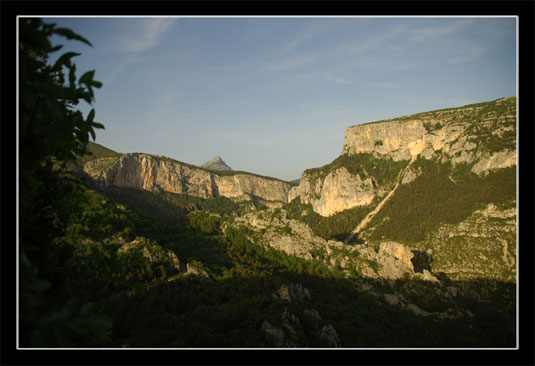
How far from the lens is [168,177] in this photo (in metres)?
168

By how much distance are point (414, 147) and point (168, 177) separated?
126003 millimetres

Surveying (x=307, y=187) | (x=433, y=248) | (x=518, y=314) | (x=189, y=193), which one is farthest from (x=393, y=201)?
(x=189, y=193)

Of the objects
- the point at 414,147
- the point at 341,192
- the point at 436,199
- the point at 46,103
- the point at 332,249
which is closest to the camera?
the point at 46,103

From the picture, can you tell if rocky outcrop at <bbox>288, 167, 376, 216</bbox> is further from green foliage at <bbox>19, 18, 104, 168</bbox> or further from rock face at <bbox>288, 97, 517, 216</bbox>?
green foliage at <bbox>19, 18, 104, 168</bbox>

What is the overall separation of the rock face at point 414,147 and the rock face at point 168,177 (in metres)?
54.8

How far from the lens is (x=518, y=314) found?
2812 mm

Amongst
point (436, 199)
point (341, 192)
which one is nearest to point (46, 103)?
point (436, 199)

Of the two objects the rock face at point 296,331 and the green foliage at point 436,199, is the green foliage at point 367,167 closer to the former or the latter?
the green foliage at point 436,199

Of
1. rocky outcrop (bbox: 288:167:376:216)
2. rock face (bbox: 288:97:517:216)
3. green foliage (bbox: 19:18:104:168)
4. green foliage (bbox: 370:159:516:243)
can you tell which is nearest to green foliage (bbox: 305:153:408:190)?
rock face (bbox: 288:97:517:216)

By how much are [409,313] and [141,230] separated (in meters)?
52.2

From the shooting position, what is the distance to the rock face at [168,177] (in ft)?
448

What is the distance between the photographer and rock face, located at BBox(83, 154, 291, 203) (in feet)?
448

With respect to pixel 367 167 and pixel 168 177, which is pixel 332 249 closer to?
pixel 367 167

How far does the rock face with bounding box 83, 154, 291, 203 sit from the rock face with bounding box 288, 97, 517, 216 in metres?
54.8
